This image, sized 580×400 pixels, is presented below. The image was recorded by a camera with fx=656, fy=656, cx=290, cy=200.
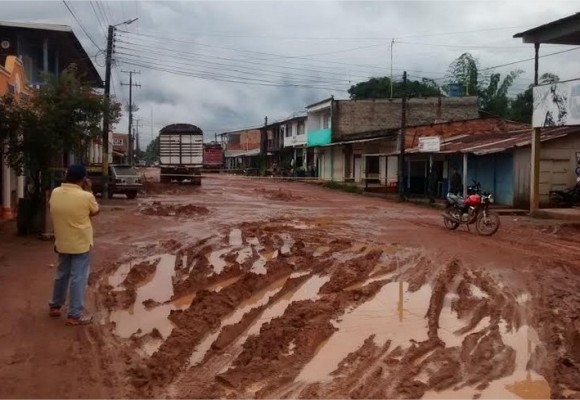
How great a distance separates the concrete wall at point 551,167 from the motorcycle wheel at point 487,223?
360 inches

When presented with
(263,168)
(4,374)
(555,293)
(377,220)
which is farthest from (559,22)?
(263,168)

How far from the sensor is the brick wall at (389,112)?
5062 centimetres

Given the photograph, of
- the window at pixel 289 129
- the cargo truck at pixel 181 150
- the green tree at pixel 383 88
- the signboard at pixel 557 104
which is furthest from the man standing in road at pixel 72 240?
the green tree at pixel 383 88

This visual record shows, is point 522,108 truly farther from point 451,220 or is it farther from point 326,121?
point 451,220

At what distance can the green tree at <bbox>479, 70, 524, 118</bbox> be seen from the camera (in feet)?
198

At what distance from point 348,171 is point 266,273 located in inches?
1562

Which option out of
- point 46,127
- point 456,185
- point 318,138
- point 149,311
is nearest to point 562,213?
point 456,185

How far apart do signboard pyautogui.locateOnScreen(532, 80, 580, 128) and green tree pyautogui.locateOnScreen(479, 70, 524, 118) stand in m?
39.8

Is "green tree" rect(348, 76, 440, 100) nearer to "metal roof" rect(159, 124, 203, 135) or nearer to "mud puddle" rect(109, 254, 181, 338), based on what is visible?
"metal roof" rect(159, 124, 203, 135)

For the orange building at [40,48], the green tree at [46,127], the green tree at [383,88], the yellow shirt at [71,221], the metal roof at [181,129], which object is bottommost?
the yellow shirt at [71,221]

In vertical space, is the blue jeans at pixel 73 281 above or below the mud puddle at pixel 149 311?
above

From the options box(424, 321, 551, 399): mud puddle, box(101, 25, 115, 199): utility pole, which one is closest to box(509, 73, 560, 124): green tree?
box(101, 25, 115, 199): utility pole

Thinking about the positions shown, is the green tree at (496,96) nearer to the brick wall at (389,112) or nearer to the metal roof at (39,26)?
the brick wall at (389,112)

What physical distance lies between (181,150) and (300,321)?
119 feet
